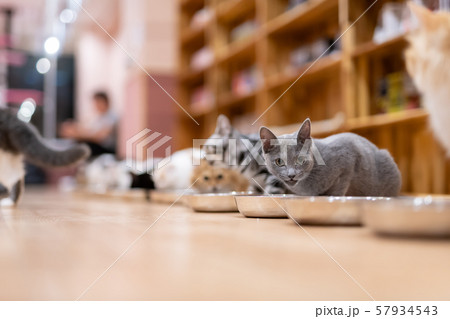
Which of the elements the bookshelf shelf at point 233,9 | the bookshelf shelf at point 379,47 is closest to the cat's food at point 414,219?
the bookshelf shelf at point 379,47

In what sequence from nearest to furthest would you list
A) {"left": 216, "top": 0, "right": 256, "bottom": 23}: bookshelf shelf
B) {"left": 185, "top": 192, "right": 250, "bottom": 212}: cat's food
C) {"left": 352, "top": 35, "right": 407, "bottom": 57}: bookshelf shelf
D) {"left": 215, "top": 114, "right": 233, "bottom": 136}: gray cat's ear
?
{"left": 185, "top": 192, "right": 250, "bottom": 212}: cat's food, {"left": 215, "top": 114, "right": 233, "bottom": 136}: gray cat's ear, {"left": 352, "top": 35, "right": 407, "bottom": 57}: bookshelf shelf, {"left": 216, "top": 0, "right": 256, "bottom": 23}: bookshelf shelf

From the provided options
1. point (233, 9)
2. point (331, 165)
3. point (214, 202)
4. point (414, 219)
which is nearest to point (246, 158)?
point (214, 202)

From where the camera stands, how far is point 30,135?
88 cm

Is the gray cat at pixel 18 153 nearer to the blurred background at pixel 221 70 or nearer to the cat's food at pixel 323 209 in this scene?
the blurred background at pixel 221 70

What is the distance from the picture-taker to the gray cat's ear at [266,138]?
23.6 inches

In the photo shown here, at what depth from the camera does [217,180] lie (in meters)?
0.91

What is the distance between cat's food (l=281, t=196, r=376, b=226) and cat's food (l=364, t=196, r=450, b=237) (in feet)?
0.19

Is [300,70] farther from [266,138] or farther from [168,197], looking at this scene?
[266,138]

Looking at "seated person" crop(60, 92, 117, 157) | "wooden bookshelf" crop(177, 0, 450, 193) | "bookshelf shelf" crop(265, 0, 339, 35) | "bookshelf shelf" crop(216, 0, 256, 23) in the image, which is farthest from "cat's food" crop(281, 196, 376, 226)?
"seated person" crop(60, 92, 117, 157)

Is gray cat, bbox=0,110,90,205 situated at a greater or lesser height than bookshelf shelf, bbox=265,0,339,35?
lesser

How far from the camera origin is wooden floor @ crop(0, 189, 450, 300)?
0.81 feet

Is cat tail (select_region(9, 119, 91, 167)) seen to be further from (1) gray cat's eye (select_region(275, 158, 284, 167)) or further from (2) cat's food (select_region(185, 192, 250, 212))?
(1) gray cat's eye (select_region(275, 158, 284, 167))

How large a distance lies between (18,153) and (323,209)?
65 centimetres

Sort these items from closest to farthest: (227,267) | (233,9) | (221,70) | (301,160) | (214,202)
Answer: (227,267)
(301,160)
(214,202)
(233,9)
(221,70)
